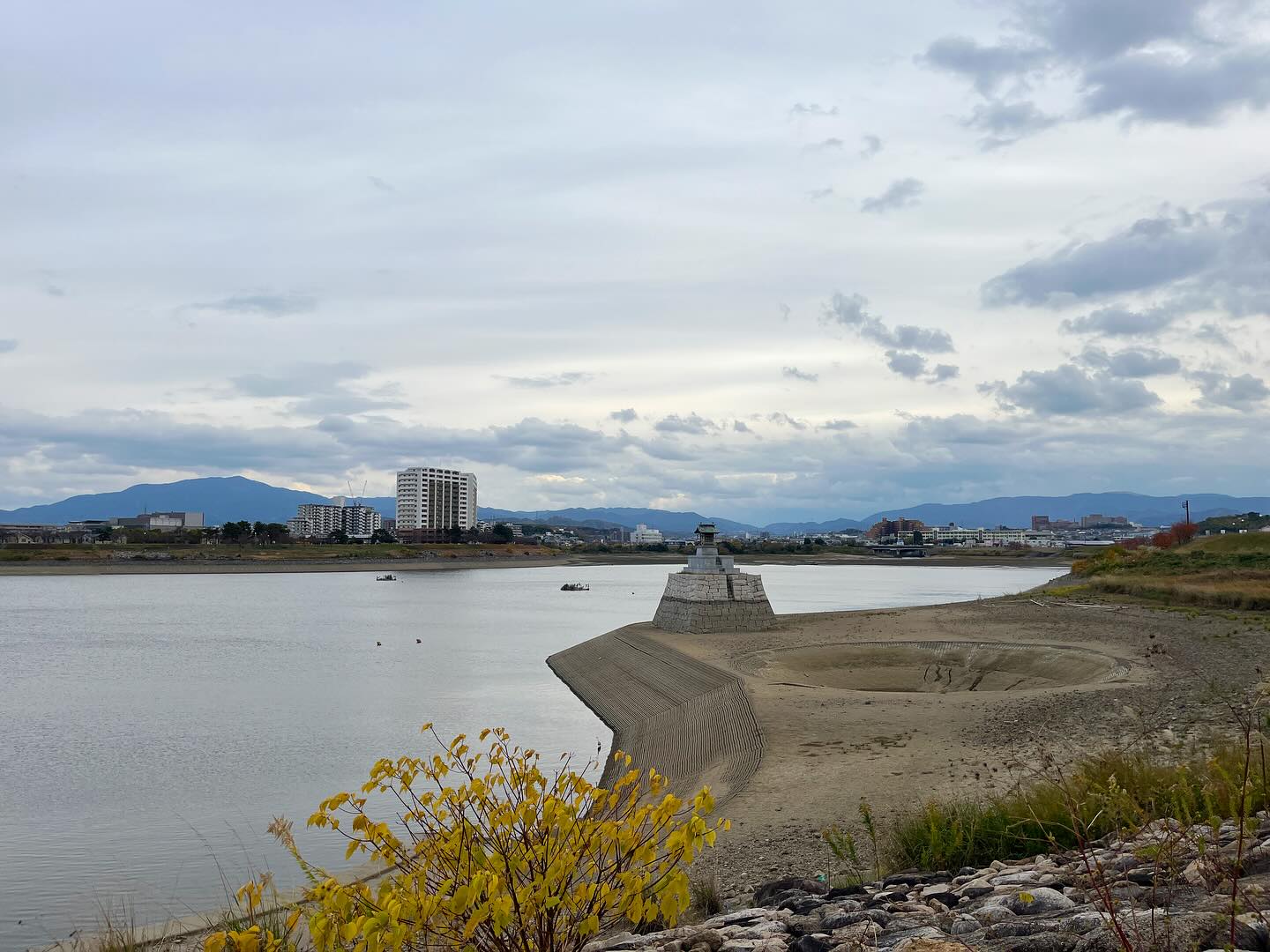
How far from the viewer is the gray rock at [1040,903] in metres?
5.30

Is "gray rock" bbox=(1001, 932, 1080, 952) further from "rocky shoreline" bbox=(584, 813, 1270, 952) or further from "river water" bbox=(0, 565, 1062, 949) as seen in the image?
"river water" bbox=(0, 565, 1062, 949)

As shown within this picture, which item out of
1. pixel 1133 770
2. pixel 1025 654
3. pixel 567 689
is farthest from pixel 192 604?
pixel 1133 770

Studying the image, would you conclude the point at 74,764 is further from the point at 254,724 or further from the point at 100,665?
the point at 100,665

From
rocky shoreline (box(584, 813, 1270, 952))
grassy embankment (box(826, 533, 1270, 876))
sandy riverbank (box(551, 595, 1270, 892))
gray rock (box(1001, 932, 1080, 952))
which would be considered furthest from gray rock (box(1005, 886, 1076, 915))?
sandy riverbank (box(551, 595, 1270, 892))

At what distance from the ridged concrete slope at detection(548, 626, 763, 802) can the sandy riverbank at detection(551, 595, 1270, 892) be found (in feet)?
0.29

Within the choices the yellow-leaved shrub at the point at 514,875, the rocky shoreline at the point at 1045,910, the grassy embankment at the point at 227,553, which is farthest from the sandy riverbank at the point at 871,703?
the grassy embankment at the point at 227,553

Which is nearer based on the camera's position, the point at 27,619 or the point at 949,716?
the point at 949,716

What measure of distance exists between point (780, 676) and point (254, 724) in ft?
50.7

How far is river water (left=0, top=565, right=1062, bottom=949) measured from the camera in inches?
571

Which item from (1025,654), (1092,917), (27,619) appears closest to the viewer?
(1092,917)

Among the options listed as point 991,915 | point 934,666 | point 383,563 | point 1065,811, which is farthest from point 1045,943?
point 383,563

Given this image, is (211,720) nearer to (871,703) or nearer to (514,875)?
(871,703)

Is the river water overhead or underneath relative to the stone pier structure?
underneath

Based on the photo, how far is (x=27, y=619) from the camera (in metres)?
62.4
